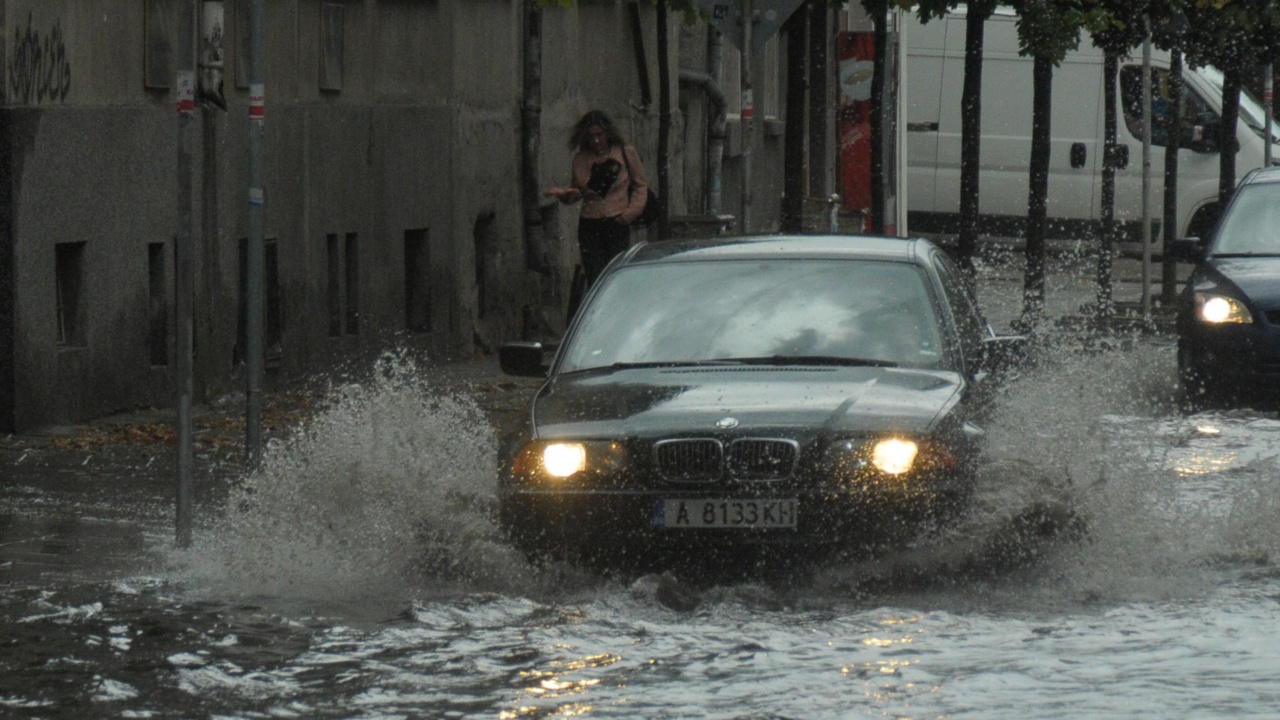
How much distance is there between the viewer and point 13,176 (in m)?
14.2

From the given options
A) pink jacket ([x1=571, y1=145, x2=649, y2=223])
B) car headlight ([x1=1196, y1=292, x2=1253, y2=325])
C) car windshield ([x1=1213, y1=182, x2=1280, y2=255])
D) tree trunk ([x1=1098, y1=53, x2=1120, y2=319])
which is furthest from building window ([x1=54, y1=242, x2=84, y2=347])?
tree trunk ([x1=1098, y1=53, x2=1120, y2=319])

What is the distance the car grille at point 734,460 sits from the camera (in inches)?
349

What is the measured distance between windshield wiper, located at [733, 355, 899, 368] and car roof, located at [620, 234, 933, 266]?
2.47 ft

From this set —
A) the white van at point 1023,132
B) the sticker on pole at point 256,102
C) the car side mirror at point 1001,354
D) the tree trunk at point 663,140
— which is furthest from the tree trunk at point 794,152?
the white van at point 1023,132

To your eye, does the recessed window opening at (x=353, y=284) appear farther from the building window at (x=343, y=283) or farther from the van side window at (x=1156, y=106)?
→ the van side window at (x=1156, y=106)

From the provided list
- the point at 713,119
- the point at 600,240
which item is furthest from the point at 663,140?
the point at 713,119

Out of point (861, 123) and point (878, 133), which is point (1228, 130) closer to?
point (878, 133)

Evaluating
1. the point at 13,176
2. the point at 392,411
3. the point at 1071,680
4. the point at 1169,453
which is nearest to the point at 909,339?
the point at 1071,680

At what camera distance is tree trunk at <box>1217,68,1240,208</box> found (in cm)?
2955

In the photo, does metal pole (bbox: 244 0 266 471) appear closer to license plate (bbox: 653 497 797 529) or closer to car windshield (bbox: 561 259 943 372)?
car windshield (bbox: 561 259 943 372)

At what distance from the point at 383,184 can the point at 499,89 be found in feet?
9.32

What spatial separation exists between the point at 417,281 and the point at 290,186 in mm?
2984

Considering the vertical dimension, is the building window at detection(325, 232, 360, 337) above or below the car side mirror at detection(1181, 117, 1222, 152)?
below

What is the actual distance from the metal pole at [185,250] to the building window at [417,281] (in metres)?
10.8
